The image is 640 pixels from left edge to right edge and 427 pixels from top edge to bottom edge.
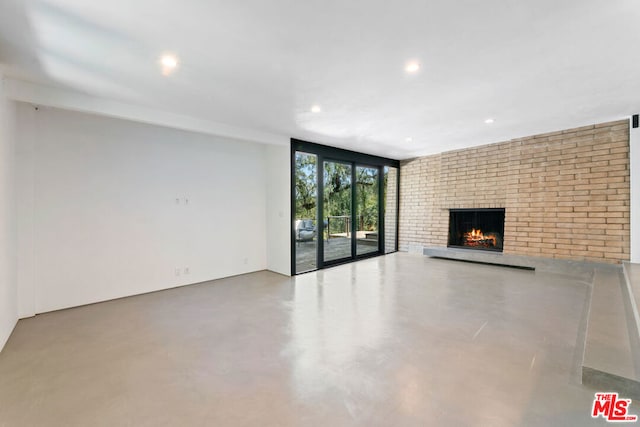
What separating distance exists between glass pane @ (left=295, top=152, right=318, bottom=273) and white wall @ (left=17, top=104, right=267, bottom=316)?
98cm

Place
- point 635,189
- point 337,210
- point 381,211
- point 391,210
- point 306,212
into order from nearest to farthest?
point 635,189 < point 306,212 < point 337,210 < point 381,211 < point 391,210

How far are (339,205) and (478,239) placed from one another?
3.30m

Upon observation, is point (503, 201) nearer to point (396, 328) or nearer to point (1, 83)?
point (396, 328)

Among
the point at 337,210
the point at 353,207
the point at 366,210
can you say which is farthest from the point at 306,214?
the point at 366,210

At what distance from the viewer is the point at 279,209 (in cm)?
532

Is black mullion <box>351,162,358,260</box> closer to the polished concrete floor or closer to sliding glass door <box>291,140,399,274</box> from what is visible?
sliding glass door <box>291,140,399,274</box>

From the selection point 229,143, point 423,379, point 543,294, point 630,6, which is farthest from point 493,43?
point 229,143

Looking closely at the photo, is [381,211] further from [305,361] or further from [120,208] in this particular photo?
[120,208]

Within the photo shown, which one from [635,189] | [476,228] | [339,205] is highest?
[635,189]

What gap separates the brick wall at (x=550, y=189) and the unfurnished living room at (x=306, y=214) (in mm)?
36

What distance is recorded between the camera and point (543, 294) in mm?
3873

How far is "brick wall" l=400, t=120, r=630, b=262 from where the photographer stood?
14.9 feet

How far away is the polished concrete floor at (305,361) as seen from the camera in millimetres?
1717

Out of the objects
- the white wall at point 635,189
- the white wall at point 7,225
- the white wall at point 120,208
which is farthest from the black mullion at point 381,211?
the white wall at point 7,225
